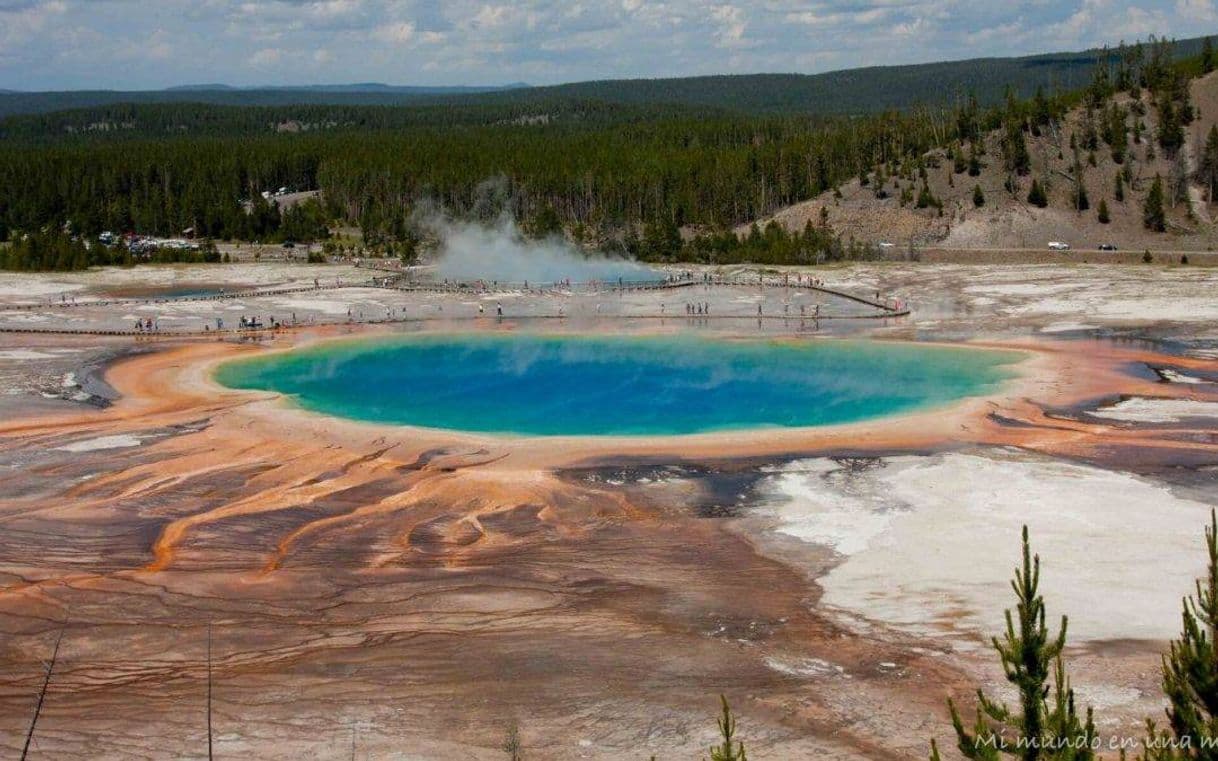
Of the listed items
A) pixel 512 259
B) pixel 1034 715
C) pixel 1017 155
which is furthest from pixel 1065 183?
pixel 1034 715

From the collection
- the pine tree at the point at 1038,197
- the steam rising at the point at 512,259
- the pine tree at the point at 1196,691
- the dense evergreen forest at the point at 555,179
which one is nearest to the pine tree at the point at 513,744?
the pine tree at the point at 1196,691

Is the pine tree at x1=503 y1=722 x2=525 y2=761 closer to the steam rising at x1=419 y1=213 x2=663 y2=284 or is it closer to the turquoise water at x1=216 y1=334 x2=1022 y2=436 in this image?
the turquoise water at x1=216 y1=334 x2=1022 y2=436

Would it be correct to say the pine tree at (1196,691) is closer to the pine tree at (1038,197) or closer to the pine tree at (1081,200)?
the pine tree at (1038,197)

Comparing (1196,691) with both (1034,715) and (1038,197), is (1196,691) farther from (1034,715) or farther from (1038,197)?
(1038,197)

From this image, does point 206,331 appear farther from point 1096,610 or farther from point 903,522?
point 1096,610

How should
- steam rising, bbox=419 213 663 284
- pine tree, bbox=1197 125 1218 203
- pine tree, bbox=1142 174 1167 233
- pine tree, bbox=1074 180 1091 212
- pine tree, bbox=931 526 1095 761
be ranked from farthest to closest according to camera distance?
pine tree, bbox=1074 180 1091 212, pine tree, bbox=1197 125 1218 203, pine tree, bbox=1142 174 1167 233, steam rising, bbox=419 213 663 284, pine tree, bbox=931 526 1095 761

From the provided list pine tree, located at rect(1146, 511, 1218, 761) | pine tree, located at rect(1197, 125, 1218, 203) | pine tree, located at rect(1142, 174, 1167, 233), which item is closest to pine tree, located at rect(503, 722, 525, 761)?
pine tree, located at rect(1146, 511, 1218, 761)
